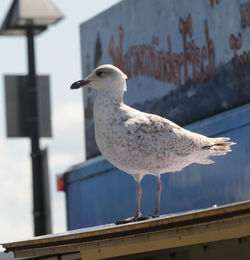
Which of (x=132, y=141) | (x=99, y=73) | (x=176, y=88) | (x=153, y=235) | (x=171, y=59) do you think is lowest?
(x=153, y=235)

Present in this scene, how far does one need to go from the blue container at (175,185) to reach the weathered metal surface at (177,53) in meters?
0.57

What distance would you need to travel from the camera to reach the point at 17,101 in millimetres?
16125

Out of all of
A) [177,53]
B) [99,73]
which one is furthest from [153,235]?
[177,53]

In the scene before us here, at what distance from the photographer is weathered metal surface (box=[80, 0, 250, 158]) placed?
549 inches

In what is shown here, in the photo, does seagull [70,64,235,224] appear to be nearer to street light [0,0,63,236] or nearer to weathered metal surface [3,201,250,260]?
weathered metal surface [3,201,250,260]

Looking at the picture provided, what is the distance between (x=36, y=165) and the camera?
50.0 ft

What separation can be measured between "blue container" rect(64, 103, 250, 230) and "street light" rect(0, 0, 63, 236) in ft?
5.89

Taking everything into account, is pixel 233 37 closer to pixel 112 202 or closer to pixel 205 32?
pixel 205 32

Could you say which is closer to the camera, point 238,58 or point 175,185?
point 238,58

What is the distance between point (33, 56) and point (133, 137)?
713 cm

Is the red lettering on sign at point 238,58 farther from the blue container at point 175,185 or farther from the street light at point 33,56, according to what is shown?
the street light at point 33,56

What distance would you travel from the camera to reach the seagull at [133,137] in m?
9.23

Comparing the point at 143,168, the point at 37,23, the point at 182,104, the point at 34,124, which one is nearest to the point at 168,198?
the point at 182,104

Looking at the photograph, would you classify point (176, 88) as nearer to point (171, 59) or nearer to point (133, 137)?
point (171, 59)
